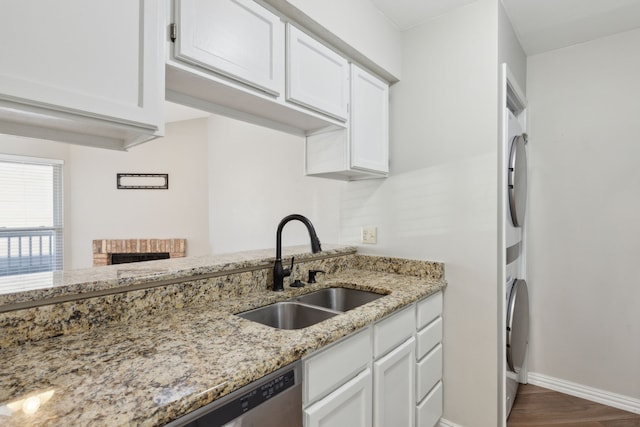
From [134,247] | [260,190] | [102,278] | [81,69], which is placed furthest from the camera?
[134,247]

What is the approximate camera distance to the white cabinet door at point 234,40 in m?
1.08

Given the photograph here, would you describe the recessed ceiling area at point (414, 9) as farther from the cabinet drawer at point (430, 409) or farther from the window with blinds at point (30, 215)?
the window with blinds at point (30, 215)

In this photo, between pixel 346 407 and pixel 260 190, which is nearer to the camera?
pixel 346 407

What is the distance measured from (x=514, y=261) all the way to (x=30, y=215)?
543cm

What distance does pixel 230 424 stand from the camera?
0.82m

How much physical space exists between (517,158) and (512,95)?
1.61ft

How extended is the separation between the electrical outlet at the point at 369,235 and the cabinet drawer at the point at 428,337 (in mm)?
632

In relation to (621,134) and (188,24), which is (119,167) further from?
(621,134)

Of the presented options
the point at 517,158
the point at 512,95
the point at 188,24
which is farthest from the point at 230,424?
the point at 512,95

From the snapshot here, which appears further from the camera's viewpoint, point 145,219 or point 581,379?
point 145,219

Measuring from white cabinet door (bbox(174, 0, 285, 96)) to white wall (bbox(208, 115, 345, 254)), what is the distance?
127cm

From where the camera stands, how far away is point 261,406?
2.93 feet

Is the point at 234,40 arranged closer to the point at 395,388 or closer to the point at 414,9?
the point at 414,9

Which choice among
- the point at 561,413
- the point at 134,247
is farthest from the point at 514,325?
the point at 134,247
